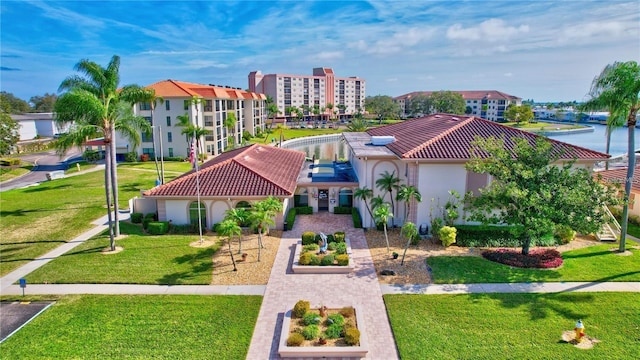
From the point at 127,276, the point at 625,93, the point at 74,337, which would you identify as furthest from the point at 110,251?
the point at 625,93

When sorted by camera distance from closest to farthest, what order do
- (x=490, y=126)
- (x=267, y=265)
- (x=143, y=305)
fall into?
(x=143, y=305)
(x=267, y=265)
(x=490, y=126)

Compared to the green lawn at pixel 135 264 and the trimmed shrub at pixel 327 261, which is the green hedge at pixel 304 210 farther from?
the trimmed shrub at pixel 327 261

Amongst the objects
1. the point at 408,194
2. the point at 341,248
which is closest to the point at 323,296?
the point at 341,248

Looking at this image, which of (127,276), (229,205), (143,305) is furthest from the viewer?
(229,205)

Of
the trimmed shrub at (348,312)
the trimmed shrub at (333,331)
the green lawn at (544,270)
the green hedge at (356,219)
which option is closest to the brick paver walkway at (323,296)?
the trimmed shrub at (348,312)

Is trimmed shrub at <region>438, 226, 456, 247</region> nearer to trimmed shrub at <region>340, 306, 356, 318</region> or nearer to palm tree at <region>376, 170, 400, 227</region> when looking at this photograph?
palm tree at <region>376, 170, 400, 227</region>

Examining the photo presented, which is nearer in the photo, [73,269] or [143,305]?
[143,305]

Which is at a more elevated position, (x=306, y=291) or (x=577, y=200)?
(x=577, y=200)

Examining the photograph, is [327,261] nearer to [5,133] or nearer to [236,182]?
[236,182]

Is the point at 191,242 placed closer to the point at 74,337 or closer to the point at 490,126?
the point at 74,337
